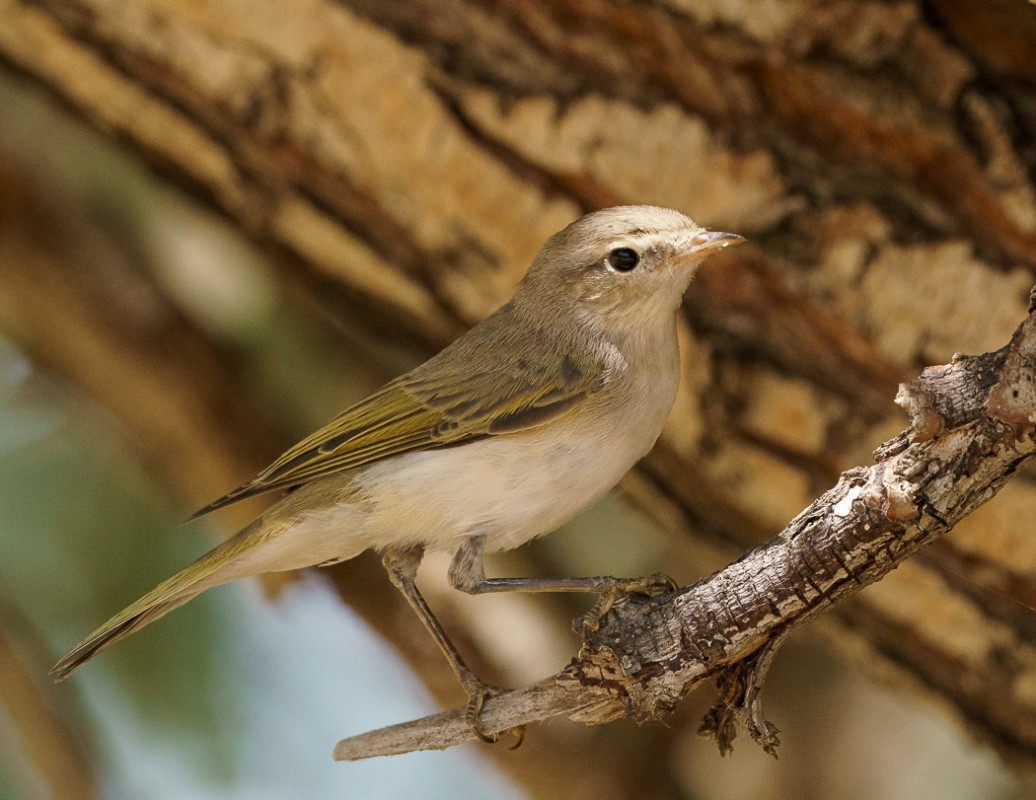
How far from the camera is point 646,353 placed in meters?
2.53

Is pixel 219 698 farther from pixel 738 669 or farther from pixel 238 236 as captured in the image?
pixel 738 669

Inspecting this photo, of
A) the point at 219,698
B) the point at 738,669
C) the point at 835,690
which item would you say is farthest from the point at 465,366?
the point at 835,690

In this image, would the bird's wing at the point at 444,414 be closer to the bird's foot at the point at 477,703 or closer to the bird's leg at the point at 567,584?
the bird's leg at the point at 567,584

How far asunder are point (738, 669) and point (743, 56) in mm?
1806

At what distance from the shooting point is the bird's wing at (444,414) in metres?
2.43

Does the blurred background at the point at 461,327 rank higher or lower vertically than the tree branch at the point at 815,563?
higher

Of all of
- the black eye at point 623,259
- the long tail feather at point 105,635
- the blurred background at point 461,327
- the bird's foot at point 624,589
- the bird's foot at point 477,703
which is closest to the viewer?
the bird's foot at point 624,589

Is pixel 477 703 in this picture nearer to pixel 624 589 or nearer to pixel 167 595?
pixel 624 589

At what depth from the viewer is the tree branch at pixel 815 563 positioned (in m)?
1.59

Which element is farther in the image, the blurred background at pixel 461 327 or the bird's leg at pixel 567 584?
the blurred background at pixel 461 327

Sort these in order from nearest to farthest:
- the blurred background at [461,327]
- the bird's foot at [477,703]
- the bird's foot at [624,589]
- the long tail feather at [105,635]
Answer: the bird's foot at [624,589] → the bird's foot at [477,703] → the long tail feather at [105,635] → the blurred background at [461,327]

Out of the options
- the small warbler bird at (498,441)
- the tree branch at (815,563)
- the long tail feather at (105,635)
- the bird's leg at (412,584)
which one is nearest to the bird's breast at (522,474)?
the small warbler bird at (498,441)

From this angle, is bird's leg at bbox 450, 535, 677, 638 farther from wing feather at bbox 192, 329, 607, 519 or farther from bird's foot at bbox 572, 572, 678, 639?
wing feather at bbox 192, 329, 607, 519

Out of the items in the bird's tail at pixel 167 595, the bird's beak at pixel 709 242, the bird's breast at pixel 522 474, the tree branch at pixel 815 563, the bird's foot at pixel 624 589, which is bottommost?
Result: the tree branch at pixel 815 563
